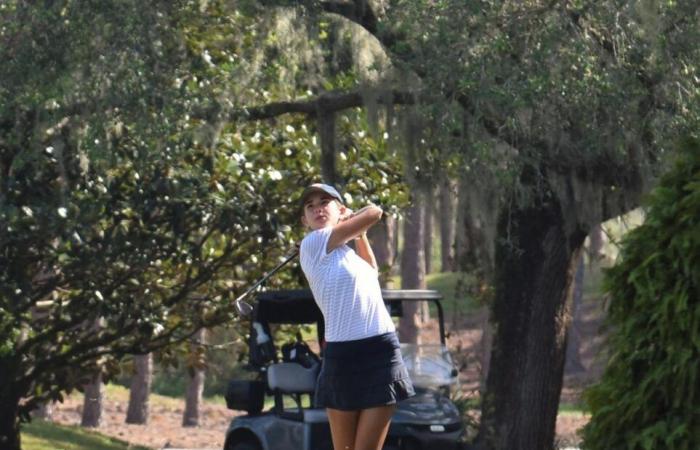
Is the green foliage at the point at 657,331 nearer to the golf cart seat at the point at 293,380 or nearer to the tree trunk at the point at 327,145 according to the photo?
the golf cart seat at the point at 293,380

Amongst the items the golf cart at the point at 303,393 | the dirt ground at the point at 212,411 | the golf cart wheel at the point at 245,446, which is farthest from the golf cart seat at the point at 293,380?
the dirt ground at the point at 212,411

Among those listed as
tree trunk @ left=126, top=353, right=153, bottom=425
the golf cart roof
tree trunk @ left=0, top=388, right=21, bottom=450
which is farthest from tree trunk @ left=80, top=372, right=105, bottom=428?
the golf cart roof

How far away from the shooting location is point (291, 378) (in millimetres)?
10438

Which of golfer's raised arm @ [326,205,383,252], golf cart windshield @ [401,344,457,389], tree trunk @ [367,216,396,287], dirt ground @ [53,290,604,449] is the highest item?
tree trunk @ [367,216,396,287]

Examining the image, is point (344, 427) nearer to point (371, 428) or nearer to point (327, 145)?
point (371, 428)

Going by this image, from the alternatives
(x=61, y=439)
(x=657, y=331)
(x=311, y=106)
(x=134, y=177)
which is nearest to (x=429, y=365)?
(x=311, y=106)

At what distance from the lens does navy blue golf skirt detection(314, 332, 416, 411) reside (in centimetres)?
607

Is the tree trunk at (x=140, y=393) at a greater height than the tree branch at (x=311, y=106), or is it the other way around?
the tree branch at (x=311, y=106)

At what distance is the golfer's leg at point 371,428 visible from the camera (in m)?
6.09

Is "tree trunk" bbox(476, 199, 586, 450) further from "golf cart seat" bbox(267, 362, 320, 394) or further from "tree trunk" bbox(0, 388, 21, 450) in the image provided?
"tree trunk" bbox(0, 388, 21, 450)

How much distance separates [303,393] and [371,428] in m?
4.40

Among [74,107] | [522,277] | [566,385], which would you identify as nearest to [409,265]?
[566,385]

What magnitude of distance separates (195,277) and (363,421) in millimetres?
9295

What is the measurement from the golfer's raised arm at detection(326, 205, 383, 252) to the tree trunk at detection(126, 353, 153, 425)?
20950 millimetres
